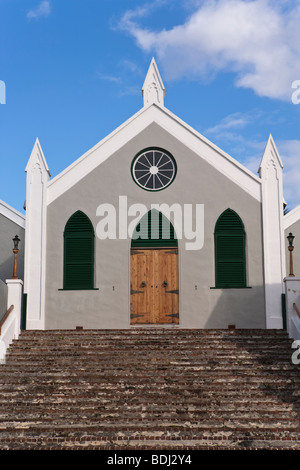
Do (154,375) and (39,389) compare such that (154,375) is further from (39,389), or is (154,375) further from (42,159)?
(42,159)

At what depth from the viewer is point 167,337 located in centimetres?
1714

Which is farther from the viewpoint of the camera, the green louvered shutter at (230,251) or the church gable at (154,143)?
the church gable at (154,143)

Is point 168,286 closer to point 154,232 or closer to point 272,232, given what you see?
point 154,232

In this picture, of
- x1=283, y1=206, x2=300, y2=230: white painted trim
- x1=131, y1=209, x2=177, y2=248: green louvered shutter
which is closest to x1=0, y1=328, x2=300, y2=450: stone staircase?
x1=131, y1=209, x2=177, y2=248: green louvered shutter

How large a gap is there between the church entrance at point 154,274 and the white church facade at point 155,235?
0.03 metres

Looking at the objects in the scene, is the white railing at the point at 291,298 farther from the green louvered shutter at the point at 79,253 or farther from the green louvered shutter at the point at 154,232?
the green louvered shutter at the point at 79,253

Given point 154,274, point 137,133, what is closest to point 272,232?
point 154,274

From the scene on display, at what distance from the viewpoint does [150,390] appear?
1413cm

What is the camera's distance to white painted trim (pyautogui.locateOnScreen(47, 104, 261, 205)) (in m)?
19.8

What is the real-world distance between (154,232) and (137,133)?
3.43 metres

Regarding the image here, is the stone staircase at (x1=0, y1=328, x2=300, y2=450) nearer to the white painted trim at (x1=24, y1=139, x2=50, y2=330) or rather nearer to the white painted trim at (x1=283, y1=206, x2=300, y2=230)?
the white painted trim at (x1=24, y1=139, x2=50, y2=330)

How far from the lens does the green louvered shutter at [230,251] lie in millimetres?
19094

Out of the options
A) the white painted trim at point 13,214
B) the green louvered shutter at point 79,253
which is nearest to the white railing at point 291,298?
the green louvered shutter at point 79,253
